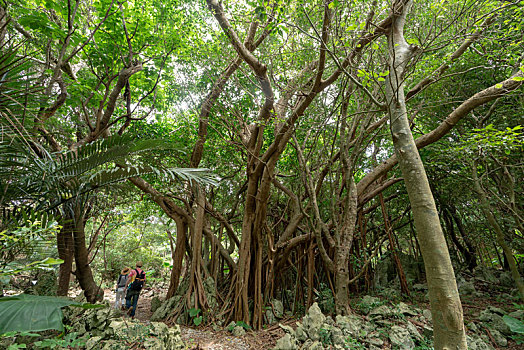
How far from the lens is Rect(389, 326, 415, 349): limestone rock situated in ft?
8.60

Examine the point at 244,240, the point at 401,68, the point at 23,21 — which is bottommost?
the point at 244,240

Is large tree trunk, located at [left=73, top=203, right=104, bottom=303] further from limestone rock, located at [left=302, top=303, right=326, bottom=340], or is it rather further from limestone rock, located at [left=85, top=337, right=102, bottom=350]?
limestone rock, located at [left=302, top=303, right=326, bottom=340]

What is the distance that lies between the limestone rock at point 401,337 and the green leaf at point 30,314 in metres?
2.91

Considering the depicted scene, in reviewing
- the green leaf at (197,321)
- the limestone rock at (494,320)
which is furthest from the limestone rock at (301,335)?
the limestone rock at (494,320)

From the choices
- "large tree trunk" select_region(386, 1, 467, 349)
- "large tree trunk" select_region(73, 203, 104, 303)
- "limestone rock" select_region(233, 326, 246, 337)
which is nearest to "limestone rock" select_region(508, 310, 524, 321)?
"large tree trunk" select_region(386, 1, 467, 349)

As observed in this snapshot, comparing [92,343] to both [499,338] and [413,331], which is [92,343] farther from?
[499,338]

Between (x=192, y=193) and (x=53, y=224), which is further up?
(x=192, y=193)

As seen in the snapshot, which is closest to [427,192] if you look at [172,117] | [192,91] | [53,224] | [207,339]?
[53,224]

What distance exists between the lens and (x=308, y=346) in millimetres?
2580

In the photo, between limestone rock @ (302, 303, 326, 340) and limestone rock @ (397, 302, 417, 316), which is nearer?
limestone rock @ (302, 303, 326, 340)

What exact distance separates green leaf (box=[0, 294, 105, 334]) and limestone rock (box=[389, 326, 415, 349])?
2.91 m

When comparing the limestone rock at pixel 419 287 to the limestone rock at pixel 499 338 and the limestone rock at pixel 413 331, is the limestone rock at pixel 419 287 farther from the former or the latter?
the limestone rock at pixel 413 331

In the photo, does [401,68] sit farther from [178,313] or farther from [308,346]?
[178,313]

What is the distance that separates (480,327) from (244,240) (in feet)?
10.4
